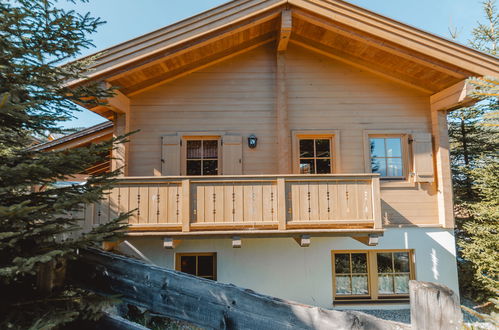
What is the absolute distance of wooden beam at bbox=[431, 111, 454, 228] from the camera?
21.1 ft

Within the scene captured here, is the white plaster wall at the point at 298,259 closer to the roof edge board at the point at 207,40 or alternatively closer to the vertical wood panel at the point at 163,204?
the vertical wood panel at the point at 163,204

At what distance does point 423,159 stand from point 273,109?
3.40m

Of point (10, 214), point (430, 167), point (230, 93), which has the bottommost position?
point (10, 214)

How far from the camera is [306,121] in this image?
6.83 meters

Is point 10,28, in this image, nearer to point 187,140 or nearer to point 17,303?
point 17,303

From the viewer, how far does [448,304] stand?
1281 millimetres

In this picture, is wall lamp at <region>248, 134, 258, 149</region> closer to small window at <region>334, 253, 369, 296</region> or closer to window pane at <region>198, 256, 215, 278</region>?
window pane at <region>198, 256, 215, 278</region>

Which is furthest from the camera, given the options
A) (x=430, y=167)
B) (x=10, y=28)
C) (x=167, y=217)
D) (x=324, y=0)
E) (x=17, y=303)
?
(x=430, y=167)

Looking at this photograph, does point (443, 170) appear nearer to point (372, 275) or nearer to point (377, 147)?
point (377, 147)

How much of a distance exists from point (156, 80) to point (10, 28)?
4.78 metres

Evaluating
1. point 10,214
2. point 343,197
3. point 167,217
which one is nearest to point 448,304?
point 10,214

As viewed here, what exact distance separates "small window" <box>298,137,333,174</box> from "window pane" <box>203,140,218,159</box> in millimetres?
1866

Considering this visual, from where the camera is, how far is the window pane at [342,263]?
6.65 meters

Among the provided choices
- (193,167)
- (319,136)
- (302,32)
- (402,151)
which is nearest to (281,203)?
(319,136)
